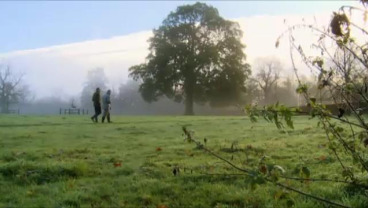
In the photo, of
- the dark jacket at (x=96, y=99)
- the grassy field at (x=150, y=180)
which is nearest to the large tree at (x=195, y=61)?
the dark jacket at (x=96, y=99)

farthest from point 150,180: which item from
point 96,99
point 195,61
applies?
point 195,61

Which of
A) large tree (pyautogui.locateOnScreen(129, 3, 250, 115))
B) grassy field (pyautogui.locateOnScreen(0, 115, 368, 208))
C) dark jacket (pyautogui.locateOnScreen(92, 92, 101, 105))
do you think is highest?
large tree (pyautogui.locateOnScreen(129, 3, 250, 115))

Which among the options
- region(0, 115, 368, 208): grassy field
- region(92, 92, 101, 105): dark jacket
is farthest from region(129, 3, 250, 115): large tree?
region(0, 115, 368, 208): grassy field

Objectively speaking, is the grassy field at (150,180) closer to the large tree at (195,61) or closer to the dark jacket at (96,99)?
the dark jacket at (96,99)

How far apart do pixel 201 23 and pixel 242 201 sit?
2088 inches

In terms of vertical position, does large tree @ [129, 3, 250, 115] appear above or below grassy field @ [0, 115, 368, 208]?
above

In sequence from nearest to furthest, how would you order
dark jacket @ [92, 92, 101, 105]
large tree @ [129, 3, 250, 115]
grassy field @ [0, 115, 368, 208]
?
1. grassy field @ [0, 115, 368, 208]
2. dark jacket @ [92, 92, 101, 105]
3. large tree @ [129, 3, 250, 115]

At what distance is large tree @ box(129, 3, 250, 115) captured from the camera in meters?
52.9

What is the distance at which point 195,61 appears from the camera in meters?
52.4

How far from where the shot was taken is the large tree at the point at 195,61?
2084 inches

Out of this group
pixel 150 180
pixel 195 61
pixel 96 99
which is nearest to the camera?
pixel 150 180

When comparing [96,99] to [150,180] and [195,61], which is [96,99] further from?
[195,61]

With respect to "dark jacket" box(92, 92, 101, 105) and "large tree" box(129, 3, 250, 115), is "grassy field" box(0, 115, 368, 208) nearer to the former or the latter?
"dark jacket" box(92, 92, 101, 105)

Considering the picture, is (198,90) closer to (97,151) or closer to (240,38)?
(240,38)
